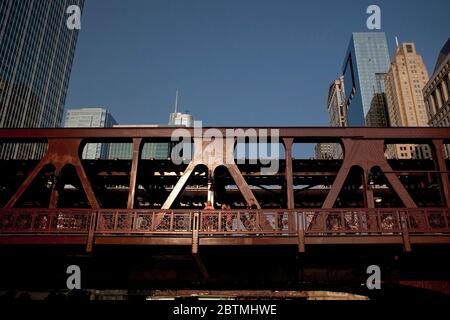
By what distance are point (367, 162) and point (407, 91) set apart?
159061mm

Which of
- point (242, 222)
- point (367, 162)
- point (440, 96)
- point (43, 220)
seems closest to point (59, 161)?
point (43, 220)

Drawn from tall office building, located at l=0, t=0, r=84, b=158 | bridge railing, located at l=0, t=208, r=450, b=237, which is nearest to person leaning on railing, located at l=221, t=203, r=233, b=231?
bridge railing, located at l=0, t=208, r=450, b=237

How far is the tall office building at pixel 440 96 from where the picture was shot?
118000 millimetres

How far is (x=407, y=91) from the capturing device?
15625cm

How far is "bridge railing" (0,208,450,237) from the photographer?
1443 cm

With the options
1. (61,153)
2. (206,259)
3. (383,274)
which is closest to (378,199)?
(383,274)

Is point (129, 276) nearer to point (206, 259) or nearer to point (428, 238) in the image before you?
point (206, 259)

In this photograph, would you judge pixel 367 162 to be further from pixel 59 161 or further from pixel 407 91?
pixel 407 91

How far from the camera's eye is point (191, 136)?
56.9ft

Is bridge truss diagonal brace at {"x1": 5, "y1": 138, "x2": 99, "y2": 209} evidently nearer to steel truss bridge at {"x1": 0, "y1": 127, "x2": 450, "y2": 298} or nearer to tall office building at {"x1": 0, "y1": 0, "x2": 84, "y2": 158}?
steel truss bridge at {"x1": 0, "y1": 127, "x2": 450, "y2": 298}

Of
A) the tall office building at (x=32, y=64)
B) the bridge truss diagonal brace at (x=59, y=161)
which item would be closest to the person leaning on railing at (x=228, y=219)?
the bridge truss diagonal brace at (x=59, y=161)

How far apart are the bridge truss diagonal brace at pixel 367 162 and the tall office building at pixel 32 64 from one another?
108m

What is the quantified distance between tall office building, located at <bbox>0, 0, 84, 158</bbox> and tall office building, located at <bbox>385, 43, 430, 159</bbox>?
135168mm
